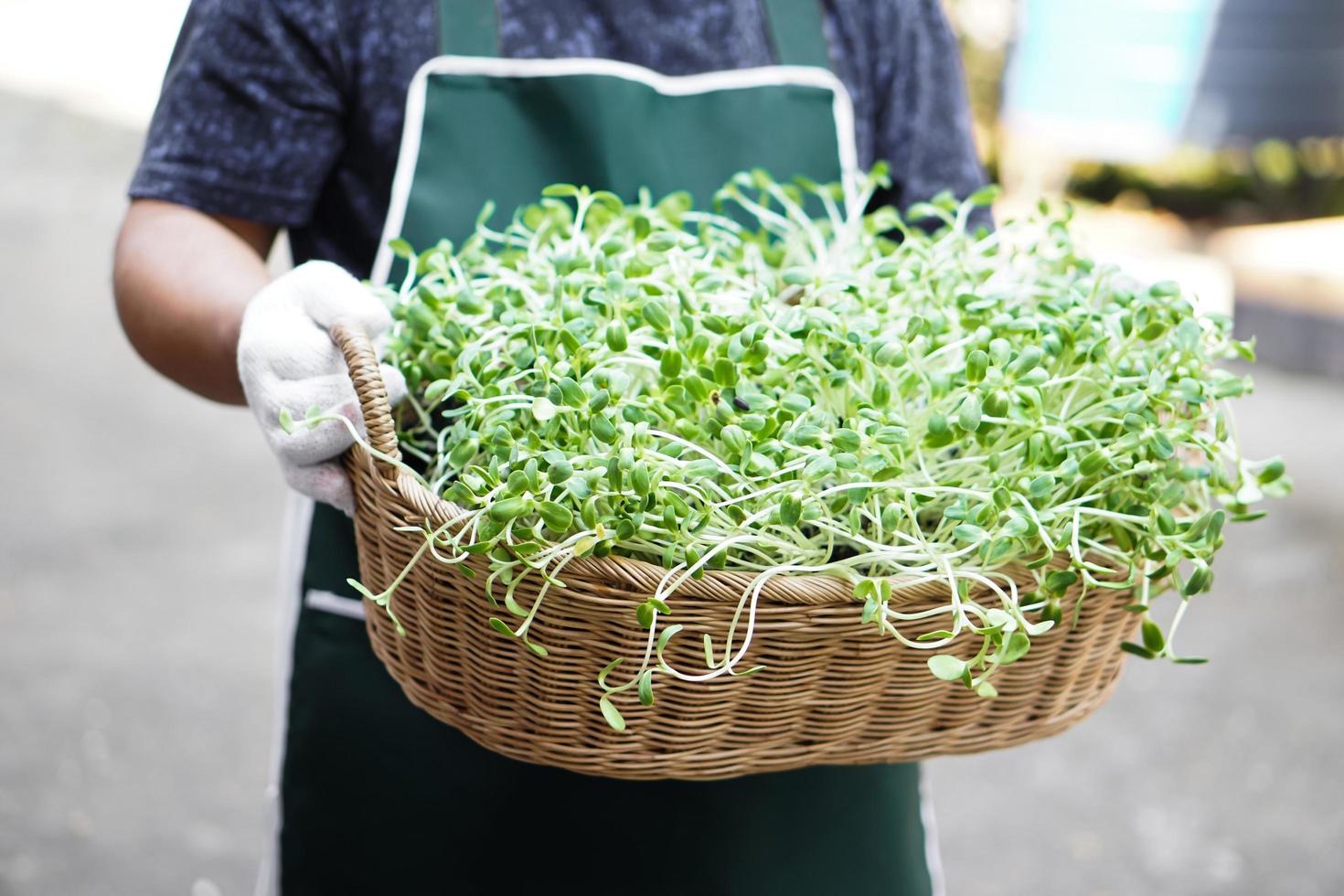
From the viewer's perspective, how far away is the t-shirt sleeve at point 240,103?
1.09 m

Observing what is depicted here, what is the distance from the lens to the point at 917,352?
83 cm

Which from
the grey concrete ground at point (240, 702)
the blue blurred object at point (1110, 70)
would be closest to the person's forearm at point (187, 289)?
the grey concrete ground at point (240, 702)

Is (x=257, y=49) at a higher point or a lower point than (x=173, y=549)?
higher

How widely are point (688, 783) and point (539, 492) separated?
1.46 feet

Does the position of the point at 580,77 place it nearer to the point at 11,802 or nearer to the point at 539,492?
the point at 539,492

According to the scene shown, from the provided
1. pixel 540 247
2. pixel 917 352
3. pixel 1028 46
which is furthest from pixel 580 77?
pixel 1028 46

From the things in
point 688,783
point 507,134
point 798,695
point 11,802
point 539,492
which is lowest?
point 11,802

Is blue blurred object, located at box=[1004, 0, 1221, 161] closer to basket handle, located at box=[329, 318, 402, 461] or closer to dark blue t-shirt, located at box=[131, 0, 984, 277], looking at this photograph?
dark blue t-shirt, located at box=[131, 0, 984, 277]

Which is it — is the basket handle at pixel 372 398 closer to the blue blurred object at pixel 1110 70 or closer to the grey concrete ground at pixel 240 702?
the grey concrete ground at pixel 240 702

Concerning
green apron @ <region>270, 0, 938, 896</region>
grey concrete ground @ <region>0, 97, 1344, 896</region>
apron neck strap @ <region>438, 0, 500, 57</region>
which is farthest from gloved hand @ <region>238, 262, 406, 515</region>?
grey concrete ground @ <region>0, 97, 1344, 896</region>

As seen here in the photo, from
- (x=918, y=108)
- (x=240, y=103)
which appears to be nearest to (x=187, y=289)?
(x=240, y=103)

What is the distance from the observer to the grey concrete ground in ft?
7.80

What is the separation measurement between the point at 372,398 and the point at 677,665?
23cm

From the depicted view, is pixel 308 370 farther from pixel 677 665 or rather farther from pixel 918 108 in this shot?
pixel 918 108
